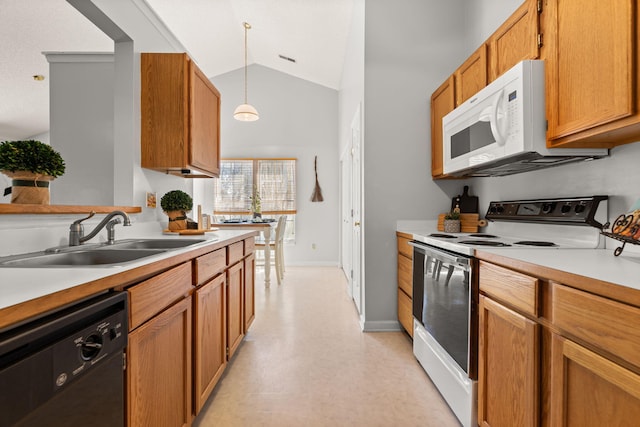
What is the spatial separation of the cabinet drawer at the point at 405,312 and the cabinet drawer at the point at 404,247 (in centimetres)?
34

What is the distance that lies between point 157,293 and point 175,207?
4.66ft

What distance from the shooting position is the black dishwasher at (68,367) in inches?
21.1

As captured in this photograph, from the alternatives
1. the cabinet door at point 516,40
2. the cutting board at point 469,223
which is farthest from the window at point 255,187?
the cabinet door at point 516,40

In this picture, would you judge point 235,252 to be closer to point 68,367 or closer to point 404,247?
point 404,247

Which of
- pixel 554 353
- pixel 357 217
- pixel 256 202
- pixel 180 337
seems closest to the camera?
pixel 554 353

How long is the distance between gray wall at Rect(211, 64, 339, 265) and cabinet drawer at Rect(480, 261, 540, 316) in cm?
462

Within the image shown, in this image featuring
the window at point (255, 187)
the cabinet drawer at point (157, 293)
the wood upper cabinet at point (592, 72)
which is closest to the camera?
the cabinet drawer at point (157, 293)

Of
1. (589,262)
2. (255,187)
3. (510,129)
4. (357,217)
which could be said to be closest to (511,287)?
(589,262)

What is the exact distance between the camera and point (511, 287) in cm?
119

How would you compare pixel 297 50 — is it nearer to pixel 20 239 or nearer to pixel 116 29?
pixel 116 29

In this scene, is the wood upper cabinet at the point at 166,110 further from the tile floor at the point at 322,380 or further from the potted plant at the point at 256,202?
the potted plant at the point at 256,202

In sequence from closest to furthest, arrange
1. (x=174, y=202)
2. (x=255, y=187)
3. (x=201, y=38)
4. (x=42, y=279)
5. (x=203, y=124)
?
1. (x=42, y=279)
2. (x=174, y=202)
3. (x=203, y=124)
4. (x=201, y=38)
5. (x=255, y=187)

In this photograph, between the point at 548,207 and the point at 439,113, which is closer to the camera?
the point at 548,207

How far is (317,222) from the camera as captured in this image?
5.98m
